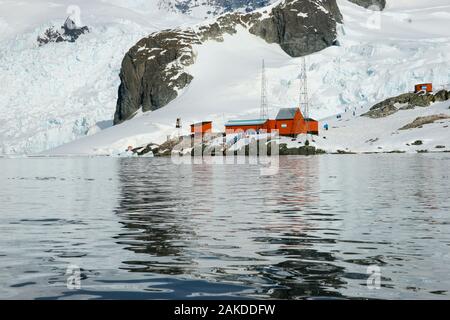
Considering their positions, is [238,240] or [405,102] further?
[405,102]

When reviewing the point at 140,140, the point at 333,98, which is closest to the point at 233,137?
the point at 140,140

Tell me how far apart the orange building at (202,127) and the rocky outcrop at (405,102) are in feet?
128

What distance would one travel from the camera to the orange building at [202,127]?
16952 cm

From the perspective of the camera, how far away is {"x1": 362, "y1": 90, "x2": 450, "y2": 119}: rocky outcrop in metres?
149

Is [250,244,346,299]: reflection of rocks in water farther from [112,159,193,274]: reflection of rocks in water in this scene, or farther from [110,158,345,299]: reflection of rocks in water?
[112,159,193,274]: reflection of rocks in water

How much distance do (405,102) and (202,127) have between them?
49.5 m

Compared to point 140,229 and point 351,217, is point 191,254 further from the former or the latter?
point 351,217

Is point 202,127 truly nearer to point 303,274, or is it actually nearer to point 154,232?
point 154,232

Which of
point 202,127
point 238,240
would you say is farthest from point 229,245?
point 202,127

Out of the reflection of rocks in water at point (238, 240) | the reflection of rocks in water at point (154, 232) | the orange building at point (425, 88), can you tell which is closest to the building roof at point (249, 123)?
the orange building at point (425, 88)

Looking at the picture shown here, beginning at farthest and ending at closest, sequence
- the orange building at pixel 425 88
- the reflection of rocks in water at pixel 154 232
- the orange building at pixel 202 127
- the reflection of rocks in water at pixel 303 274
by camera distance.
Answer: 1. the orange building at pixel 202 127
2. the orange building at pixel 425 88
3. the reflection of rocks in water at pixel 154 232
4. the reflection of rocks in water at pixel 303 274

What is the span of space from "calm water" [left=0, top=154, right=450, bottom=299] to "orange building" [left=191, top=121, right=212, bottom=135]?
135290 millimetres

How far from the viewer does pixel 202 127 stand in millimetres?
169625

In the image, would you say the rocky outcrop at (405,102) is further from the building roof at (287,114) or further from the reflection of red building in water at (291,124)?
the building roof at (287,114)
